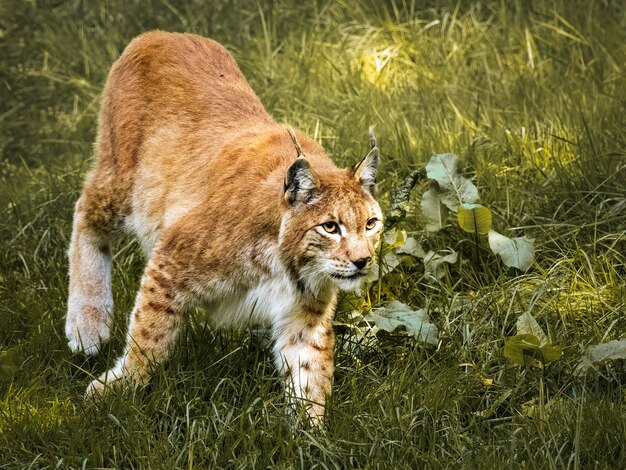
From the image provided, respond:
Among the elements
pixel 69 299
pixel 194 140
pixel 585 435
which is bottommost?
pixel 69 299

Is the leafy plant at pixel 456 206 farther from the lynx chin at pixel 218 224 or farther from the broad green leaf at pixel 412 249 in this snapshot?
the lynx chin at pixel 218 224

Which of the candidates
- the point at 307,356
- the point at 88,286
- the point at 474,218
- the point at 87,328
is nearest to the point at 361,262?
the point at 307,356

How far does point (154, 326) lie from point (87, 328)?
64 centimetres

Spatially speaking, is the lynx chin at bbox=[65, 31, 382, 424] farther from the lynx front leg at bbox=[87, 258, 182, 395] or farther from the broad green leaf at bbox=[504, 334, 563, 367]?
the broad green leaf at bbox=[504, 334, 563, 367]

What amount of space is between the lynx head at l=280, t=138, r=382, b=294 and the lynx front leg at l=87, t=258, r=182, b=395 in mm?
561

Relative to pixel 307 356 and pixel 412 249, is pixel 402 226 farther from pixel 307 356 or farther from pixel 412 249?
pixel 307 356

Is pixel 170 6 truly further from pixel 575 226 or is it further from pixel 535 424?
pixel 535 424

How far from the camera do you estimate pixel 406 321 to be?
15.9 ft

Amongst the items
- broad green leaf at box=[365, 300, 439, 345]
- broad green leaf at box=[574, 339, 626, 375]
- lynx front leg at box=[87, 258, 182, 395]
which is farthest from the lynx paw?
broad green leaf at box=[574, 339, 626, 375]

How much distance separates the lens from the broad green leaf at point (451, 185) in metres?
5.50

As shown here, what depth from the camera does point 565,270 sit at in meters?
5.26

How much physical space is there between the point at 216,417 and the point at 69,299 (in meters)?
1.46

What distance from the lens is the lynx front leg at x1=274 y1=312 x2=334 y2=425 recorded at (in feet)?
14.8

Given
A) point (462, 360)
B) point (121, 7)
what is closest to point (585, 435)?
point (462, 360)
